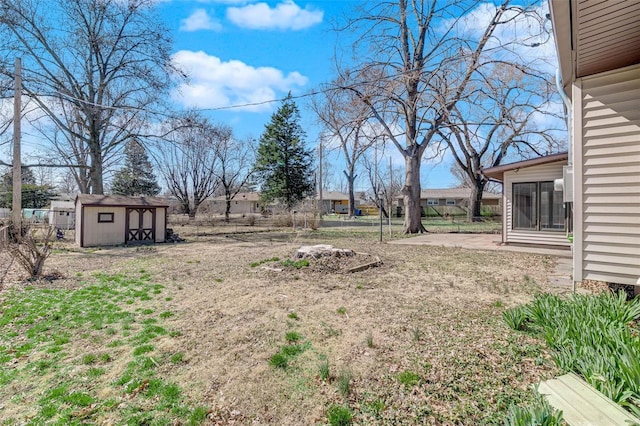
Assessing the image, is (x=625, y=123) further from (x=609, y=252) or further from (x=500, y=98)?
(x=500, y=98)

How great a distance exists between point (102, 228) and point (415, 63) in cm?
1447

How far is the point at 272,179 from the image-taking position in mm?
28094

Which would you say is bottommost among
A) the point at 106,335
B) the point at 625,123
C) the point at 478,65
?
the point at 106,335

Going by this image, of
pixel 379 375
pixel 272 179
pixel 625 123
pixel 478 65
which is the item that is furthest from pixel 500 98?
pixel 272 179

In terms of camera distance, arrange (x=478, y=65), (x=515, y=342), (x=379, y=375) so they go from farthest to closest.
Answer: (x=478, y=65) < (x=515, y=342) < (x=379, y=375)

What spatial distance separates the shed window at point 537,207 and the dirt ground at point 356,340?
128 inches

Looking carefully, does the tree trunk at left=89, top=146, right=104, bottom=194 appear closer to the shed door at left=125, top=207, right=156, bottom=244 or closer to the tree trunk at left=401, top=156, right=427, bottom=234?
the shed door at left=125, top=207, right=156, bottom=244

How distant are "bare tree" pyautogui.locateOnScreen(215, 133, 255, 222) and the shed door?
14214 millimetres

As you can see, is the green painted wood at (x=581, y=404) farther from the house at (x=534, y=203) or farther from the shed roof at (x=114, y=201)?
the shed roof at (x=114, y=201)

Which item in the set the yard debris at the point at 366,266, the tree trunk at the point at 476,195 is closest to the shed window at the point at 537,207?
the yard debris at the point at 366,266

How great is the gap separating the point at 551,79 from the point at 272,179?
21.8m

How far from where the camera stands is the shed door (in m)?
13.0

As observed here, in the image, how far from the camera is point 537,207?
9.41 meters

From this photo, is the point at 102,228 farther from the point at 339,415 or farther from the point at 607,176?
the point at 607,176
